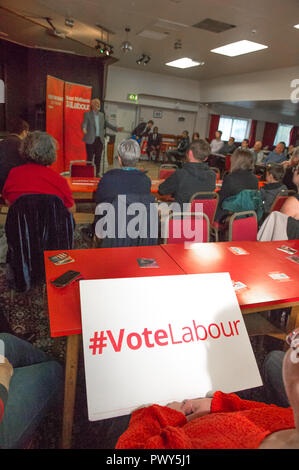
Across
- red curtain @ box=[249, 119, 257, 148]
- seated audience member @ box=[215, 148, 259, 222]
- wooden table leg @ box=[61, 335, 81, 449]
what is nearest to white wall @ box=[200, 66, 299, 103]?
red curtain @ box=[249, 119, 257, 148]

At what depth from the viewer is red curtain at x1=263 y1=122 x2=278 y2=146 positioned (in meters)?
16.0

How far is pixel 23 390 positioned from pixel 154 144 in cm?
1197

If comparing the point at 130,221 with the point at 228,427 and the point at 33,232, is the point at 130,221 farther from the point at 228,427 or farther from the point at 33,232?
the point at 228,427

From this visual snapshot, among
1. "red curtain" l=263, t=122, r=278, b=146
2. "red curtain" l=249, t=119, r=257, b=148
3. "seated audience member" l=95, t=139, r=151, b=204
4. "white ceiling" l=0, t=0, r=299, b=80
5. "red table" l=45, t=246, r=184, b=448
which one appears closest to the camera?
"red table" l=45, t=246, r=184, b=448

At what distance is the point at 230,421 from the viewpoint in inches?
29.0

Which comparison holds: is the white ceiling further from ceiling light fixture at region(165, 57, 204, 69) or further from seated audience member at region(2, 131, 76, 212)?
seated audience member at region(2, 131, 76, 212)

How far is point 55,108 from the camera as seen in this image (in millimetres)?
6891

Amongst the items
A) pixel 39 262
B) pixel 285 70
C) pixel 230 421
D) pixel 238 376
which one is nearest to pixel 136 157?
pixel 39 262

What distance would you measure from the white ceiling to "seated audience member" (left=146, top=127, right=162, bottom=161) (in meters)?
3.92

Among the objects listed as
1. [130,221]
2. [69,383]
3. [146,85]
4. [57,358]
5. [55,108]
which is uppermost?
[146,85]

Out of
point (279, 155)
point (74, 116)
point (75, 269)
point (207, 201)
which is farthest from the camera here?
point (279, 155)

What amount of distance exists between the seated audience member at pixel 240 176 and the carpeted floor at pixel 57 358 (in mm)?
1859

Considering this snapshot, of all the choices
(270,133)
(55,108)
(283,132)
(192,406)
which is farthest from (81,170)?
(283,132)

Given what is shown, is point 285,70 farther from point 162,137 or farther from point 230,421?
point 230,421
